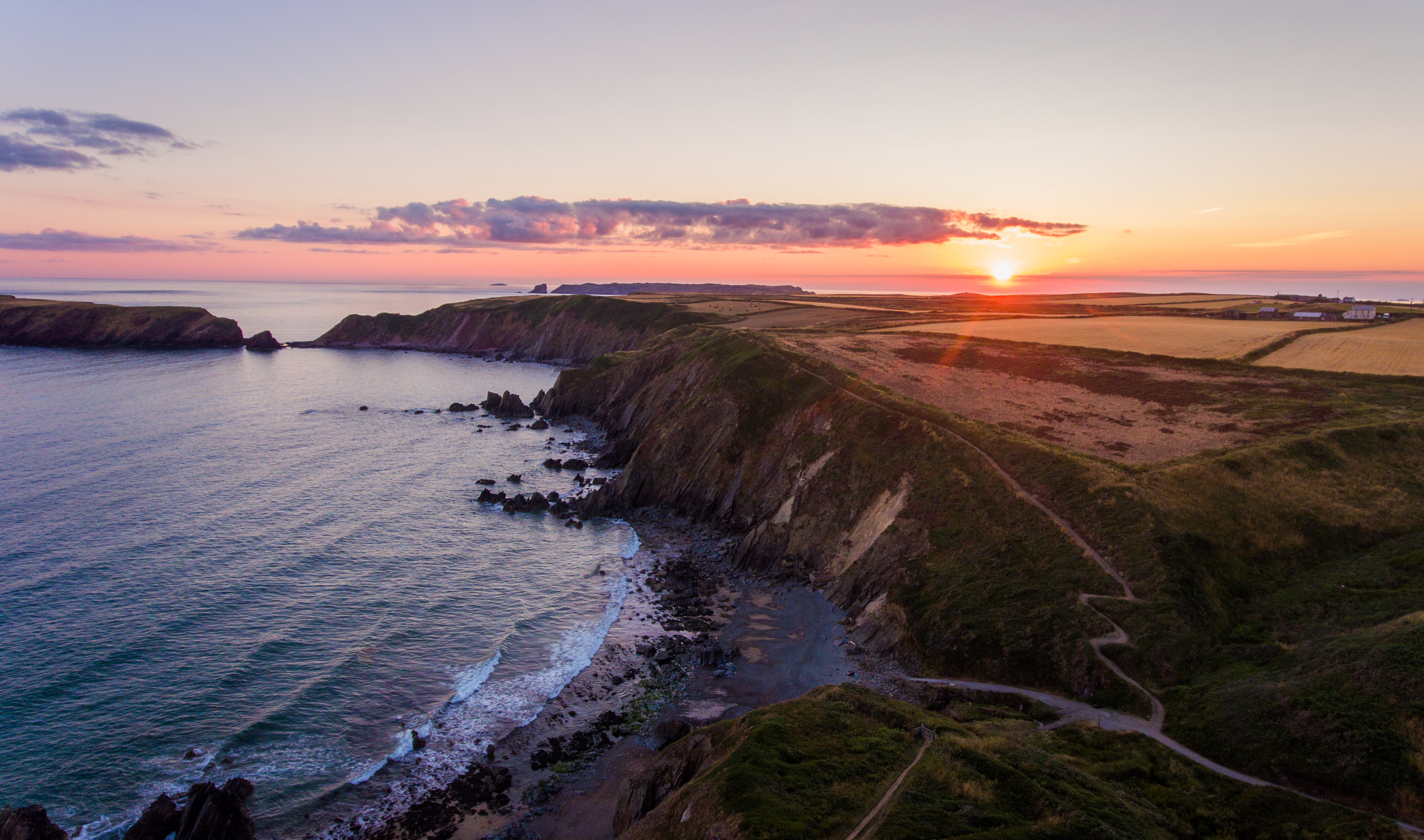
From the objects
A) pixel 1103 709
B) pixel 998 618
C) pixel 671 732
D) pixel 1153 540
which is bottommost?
pixel 671 732

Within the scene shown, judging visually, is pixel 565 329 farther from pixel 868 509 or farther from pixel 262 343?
pixel 868 509

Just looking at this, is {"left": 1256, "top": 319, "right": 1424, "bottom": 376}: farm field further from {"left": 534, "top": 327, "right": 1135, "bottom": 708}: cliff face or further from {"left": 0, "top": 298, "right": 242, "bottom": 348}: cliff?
{"left": 0, "top": 298, "right": 242, "bottom": 348}: cliff

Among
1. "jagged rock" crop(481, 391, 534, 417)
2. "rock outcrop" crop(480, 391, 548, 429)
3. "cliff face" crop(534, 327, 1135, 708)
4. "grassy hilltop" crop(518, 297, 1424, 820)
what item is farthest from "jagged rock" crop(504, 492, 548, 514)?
"rock outcrop" crop(480, 391, 548, 429)

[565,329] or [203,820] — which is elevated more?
[565,329]

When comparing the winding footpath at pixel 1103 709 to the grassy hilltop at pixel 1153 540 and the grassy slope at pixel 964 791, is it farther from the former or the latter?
the grassy slope at pixel 964 791

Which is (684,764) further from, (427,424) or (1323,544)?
(427,424)

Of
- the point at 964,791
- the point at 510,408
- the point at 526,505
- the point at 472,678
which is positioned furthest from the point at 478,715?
the point at 510,408
